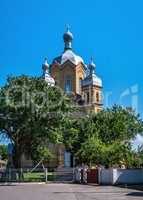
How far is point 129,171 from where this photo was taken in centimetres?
4653

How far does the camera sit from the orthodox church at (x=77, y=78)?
305 ft

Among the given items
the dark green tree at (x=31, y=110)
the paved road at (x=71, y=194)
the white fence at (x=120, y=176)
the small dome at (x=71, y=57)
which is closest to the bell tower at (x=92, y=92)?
the small dome at (x=71, y=57)

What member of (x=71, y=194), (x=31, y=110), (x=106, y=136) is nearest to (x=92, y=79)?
(x=106, y=136)

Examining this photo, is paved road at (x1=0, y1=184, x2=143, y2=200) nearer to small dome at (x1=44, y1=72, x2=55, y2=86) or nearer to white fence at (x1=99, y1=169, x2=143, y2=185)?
white fence at (x1=99, y1=169, x2=143, y2=185)

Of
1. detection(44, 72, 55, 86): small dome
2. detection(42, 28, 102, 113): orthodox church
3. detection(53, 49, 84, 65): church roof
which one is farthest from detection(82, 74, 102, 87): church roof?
detection(44, 72, 55, 86): small dome

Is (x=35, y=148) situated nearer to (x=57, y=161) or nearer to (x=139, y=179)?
(x=139, y=179)

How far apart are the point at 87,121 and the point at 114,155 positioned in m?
17.4

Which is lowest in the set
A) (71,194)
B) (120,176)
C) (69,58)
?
(71,194)

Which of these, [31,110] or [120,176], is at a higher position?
[31,110]

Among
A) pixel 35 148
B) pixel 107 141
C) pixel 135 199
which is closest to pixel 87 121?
pixel 107 141

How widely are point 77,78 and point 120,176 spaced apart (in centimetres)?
5071

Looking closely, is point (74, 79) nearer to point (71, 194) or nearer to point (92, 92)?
point (92, 92)

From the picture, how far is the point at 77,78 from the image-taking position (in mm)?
95062

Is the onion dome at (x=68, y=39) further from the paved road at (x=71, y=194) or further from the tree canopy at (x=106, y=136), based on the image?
the paved road at (x=71, y=194)
